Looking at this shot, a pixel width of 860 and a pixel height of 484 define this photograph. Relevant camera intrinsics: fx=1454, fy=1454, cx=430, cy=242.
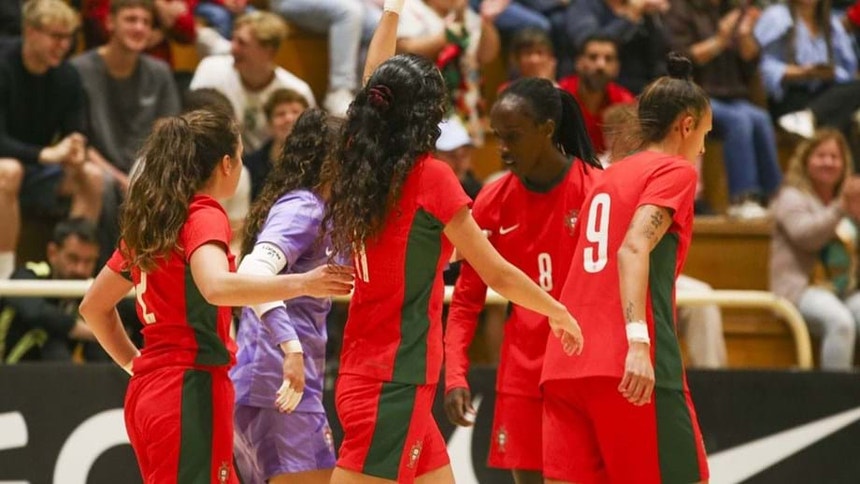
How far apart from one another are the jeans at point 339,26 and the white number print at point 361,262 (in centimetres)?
482

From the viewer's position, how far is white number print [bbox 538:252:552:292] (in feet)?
16.4

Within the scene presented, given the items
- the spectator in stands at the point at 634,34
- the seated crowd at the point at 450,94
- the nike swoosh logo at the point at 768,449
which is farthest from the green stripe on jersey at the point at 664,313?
the spectator in stands at the point at 634,34

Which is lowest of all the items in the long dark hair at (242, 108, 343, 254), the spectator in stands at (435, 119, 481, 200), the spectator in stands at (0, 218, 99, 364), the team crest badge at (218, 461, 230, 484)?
the team crest badge at (218, 461, 230, 484)

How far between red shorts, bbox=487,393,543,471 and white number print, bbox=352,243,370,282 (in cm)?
104

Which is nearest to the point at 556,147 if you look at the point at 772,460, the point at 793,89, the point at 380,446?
the point at 380,446

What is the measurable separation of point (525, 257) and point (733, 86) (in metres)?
5.43

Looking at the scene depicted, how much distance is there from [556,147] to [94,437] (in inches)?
102

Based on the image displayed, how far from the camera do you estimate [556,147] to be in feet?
16.7

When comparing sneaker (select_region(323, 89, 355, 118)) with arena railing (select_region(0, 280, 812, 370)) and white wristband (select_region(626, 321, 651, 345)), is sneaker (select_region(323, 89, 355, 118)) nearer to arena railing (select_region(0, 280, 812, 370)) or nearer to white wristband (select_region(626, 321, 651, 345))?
arena railing (select_region(0, 280, 812, 370))

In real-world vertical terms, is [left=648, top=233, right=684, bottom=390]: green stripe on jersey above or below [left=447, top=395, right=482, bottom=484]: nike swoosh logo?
above

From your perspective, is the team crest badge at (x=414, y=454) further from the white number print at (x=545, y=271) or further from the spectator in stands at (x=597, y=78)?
the spectator in stands at (x=597, y=78)

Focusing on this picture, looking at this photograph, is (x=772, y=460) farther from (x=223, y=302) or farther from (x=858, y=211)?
(x=223, y=302)

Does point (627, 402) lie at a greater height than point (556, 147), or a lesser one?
lesser

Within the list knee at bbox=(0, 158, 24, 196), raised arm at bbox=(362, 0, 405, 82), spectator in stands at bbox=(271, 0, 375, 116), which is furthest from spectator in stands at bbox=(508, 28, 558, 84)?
raised arm at bbox=(362, 0, 405, 82)
